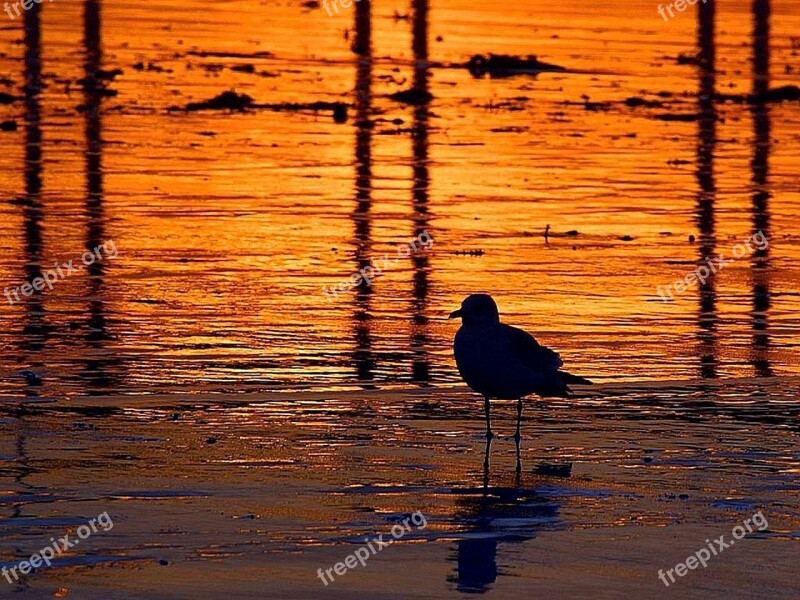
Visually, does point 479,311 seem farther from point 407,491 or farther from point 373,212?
point 373,212

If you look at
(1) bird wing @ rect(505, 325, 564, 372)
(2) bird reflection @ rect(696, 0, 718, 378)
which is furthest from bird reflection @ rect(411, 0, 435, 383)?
(2) bird reflection @ rect(696, 0, 718, 378)

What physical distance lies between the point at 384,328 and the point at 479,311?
3.36 metres

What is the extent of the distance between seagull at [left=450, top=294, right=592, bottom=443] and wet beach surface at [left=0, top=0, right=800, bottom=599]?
34 centimetres

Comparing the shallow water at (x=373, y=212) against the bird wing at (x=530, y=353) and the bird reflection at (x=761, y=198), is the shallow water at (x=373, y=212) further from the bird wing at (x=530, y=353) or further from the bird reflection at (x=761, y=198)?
the bird wing at (x=530, y=353)

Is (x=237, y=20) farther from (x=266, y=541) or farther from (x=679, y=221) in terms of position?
(x=266, y=541)

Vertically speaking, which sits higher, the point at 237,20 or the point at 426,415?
the point at 237,20

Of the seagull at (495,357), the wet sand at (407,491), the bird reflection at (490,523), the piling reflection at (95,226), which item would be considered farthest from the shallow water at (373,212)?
the bird reflection at (490,523)

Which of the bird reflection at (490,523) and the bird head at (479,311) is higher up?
the bird head at (479,311)

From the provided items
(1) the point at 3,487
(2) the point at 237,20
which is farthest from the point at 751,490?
(2) the point at 237,20

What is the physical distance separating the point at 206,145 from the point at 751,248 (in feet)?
24.9

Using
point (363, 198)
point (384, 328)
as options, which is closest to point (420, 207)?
point (363, 198)

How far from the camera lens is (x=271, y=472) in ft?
31.3

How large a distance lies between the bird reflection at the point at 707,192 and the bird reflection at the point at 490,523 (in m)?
3.22

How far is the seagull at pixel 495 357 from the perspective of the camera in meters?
10.1
